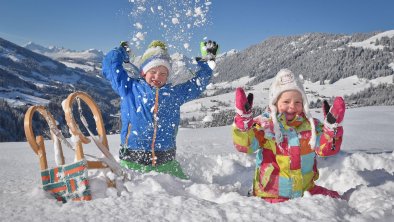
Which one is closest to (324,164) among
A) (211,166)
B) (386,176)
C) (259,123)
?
(386,176)

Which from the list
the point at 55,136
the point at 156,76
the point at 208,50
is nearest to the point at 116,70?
the point at 156,76

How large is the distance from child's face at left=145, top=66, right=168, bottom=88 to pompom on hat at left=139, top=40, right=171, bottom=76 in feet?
0.17

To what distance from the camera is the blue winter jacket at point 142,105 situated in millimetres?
4547

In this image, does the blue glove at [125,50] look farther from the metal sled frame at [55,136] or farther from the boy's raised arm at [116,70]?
the metal sled frame at [55,136]

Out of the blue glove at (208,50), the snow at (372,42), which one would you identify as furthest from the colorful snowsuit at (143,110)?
the snow at (372,42)

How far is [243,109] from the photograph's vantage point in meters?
3.06

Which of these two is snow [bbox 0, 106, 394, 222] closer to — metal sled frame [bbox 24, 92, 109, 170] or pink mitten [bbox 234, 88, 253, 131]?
metal sled frame [bbox 24, 92, 109, 170]

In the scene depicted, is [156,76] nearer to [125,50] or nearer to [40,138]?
[125,50]

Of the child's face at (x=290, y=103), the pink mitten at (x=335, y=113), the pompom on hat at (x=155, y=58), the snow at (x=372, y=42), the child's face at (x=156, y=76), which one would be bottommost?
the pink mitten at (x=335, y=113)

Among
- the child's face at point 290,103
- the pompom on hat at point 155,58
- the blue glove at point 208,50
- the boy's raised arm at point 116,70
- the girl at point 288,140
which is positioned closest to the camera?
the girl at point 288,140

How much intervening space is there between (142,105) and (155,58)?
0.71 metres

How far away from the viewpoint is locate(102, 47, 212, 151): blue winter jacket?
14.9 feet

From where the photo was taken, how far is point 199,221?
2.07 metres

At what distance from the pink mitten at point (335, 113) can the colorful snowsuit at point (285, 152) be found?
81mm
